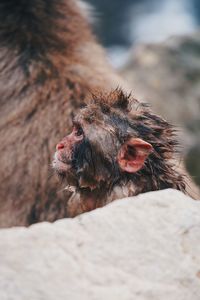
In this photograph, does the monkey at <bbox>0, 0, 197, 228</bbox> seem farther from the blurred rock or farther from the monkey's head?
the blurred rock

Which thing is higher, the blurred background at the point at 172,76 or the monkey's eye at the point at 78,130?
the blurred background at the point at 172,76

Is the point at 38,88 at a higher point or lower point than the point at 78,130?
higher

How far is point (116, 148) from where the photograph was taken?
3.76 meters

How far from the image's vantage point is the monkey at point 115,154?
3.62m

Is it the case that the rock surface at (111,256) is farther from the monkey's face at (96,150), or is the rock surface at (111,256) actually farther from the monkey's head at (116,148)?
the monkey's face at (96,150)

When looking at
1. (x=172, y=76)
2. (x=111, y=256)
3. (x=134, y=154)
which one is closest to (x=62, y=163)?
(x=134, y=154)

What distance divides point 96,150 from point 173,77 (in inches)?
270

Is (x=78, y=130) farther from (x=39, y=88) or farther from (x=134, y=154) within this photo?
(x=39, y=88)

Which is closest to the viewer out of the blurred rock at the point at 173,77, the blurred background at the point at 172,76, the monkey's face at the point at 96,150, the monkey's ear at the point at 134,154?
the monkey's ear at the point at 134,154

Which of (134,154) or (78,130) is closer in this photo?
(134,154)

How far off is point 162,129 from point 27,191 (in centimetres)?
119

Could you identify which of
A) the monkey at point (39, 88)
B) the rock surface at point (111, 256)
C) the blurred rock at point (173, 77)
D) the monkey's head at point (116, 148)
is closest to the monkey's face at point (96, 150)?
the monkey's head at point (116, 148)

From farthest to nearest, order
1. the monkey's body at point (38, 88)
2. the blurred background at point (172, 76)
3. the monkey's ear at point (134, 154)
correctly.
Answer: the blurred background at point (172, 76), the monkey's body at point (38, 88), the monkey's ear at point (134, 154)

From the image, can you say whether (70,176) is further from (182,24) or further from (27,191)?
(182,24)
